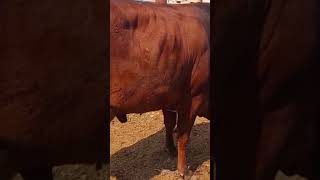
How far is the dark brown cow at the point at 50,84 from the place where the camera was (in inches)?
38.2

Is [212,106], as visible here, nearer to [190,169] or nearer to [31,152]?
[31,152]

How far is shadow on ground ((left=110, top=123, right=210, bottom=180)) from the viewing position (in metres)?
3.13

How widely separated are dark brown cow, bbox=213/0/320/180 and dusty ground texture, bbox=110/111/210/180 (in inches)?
77.6

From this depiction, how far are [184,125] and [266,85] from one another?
196 centimetres

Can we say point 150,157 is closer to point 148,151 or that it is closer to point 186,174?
point 148,151

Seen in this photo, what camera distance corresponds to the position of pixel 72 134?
107 centimetres

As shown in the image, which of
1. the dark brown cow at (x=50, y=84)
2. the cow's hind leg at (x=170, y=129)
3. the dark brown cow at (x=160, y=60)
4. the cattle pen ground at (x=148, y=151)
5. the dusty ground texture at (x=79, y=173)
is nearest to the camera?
the dark brown cow at (x=50, y=84)

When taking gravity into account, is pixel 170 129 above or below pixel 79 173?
below

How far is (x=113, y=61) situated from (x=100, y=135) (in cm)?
124

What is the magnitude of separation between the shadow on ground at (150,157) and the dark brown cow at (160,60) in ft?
1.06

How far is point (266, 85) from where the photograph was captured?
1.07 meters

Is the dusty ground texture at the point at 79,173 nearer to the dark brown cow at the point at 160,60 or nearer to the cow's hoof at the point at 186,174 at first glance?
the dark brown cow at the point at 160,60

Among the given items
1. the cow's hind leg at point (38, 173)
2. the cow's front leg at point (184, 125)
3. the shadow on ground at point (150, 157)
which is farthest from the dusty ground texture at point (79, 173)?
the shadow on ground at point (150, 157)

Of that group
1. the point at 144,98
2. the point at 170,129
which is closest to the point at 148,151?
the point at 170,129
